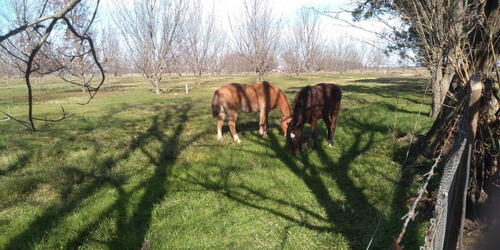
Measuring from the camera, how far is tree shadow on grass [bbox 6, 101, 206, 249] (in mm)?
3525

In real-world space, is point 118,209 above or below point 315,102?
below

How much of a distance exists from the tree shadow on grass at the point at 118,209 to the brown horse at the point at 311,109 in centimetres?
270

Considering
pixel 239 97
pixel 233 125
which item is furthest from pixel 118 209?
pixel 239 97

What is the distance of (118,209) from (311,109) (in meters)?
4.56

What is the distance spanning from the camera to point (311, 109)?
676 cm

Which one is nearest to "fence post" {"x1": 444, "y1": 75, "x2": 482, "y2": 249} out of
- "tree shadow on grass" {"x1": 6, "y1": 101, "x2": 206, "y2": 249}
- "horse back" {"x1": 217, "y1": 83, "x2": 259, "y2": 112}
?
"tree shadow on grass" {"x1": 6, "y1": 101, "x2": 206, "y2": 249}

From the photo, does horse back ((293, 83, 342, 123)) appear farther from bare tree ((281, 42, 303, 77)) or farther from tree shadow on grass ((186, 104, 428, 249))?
bare tree ((281, 42, 303, 77))

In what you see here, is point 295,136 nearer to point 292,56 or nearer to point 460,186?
point 460,186

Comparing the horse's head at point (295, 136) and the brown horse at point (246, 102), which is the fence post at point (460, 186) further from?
the brown horse at point (246, 102)

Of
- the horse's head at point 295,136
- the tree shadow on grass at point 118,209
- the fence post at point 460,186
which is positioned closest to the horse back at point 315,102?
the horse's head at point 295,136

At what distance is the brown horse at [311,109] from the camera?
635 centimetres

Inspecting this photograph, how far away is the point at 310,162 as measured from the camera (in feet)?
19.8

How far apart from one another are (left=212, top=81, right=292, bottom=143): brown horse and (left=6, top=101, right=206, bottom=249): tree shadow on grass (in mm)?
1808

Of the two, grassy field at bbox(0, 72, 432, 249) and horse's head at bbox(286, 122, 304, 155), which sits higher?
horse's head at bbox(286, 122, 304, 155)
